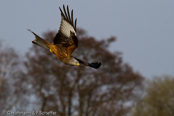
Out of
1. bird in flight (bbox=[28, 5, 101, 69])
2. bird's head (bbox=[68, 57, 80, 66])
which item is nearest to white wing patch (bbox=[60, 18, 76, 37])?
bird in flight (bbox=[28, 5, 101, 69])

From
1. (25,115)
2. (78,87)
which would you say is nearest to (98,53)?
(78,87)

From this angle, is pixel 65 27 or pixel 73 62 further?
pixel 65 27

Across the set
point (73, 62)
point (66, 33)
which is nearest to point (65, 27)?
point (66, 33)

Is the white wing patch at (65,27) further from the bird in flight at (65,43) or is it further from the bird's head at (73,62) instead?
the bird's head at (73,62)

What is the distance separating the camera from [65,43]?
4.70m

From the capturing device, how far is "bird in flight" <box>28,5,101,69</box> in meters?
4.62

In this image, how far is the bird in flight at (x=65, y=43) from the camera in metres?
4.62

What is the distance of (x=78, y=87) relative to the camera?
20.7 m

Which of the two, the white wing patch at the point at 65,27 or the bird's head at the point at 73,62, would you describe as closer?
the bird's head at the point at 73,62

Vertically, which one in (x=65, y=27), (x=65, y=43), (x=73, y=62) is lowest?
(x=73, y=62)

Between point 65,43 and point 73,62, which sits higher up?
point 65,43

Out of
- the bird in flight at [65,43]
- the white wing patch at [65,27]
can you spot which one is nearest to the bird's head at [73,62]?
the bird in flight at [65,43]

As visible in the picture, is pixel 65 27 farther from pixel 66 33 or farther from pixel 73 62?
pixel 73 62

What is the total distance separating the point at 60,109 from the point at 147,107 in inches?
261
